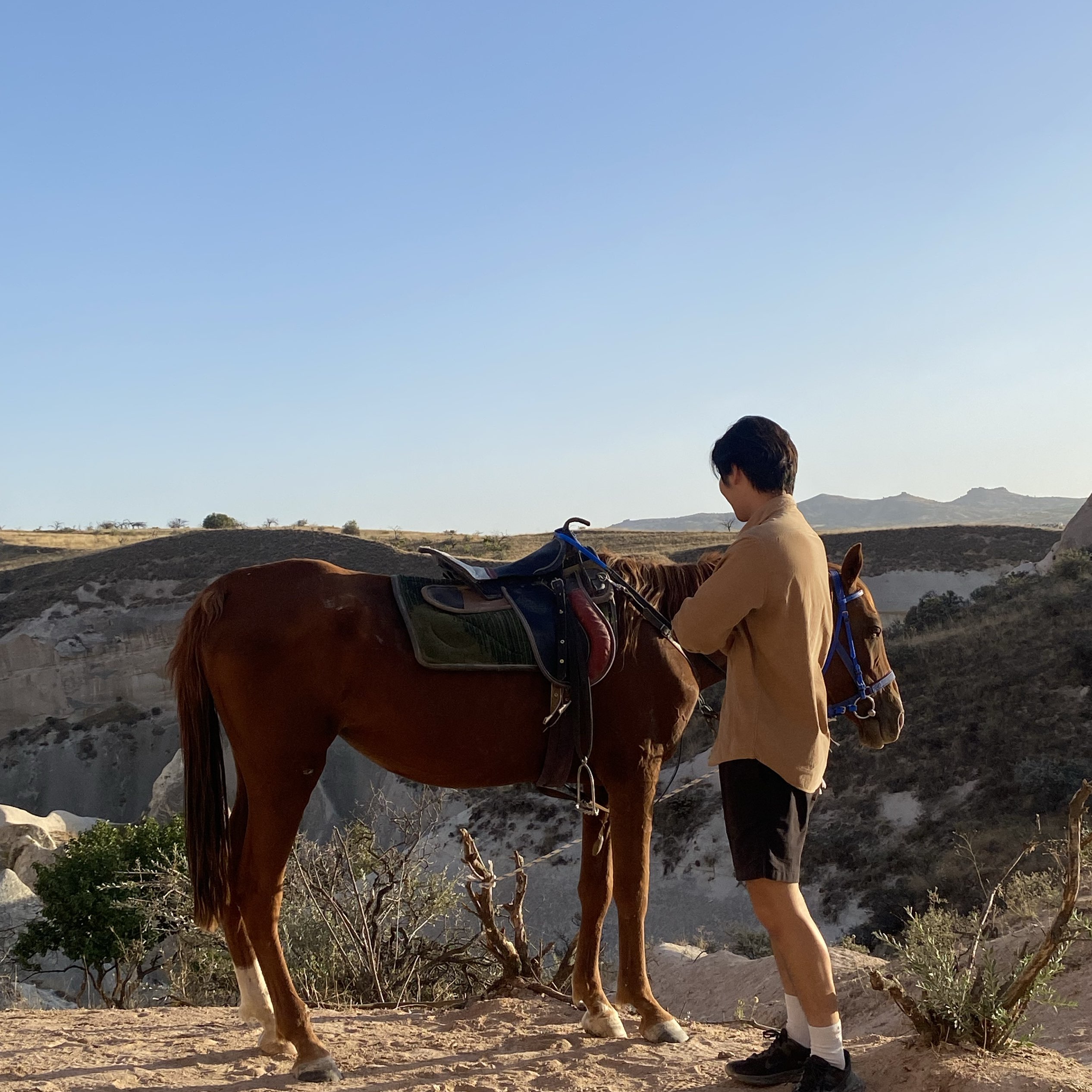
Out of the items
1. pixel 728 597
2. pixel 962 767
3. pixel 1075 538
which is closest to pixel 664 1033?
pixel 728 597

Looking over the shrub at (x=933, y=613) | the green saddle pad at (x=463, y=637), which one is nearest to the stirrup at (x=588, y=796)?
the green saddle pad at (x=463, y=637)

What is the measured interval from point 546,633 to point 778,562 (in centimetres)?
127

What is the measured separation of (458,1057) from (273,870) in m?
1.16

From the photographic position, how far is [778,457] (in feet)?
11.1

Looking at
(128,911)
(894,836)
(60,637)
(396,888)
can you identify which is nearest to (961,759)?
(894,836)

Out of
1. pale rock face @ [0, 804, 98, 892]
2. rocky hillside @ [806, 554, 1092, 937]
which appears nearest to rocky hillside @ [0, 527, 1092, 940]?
rocky hillside @ [806, 554, 1092, 937]

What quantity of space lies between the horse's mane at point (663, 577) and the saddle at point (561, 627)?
0.23 metres

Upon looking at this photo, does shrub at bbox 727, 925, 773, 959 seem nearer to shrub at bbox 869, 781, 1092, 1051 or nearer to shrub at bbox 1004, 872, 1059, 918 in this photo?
shrub at bbox 1004, 872, 1059, 918

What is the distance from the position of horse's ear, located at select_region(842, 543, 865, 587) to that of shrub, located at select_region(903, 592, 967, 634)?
24170mm

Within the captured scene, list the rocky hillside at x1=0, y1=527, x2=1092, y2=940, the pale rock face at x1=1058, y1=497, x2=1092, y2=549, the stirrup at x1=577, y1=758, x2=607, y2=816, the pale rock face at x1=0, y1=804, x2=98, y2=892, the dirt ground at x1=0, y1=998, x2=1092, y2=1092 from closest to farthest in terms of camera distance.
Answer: the dirt ground at x1=0, y1=998, x2=1092, y2=1092
the stirrup at x1=577, y1=758, x2=607, y2=816
the rocky hillside at x1=0, y1=527, x2=1092, y2=940
the pale rock face at x1=0, y1=804, x2=98, y2=892
the pale rock face at x1=1058, y1=497, x2=1092, y2=549

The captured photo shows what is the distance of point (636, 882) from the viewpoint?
4164 millimetres

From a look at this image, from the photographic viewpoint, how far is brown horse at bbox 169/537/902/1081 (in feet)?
12.9

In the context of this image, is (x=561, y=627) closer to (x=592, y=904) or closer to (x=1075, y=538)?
(x=592, y=904)

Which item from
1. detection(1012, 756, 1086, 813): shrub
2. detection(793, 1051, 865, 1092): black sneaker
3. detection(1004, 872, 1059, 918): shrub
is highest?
detection(793, 1051, 865, 1092): black sneaker
